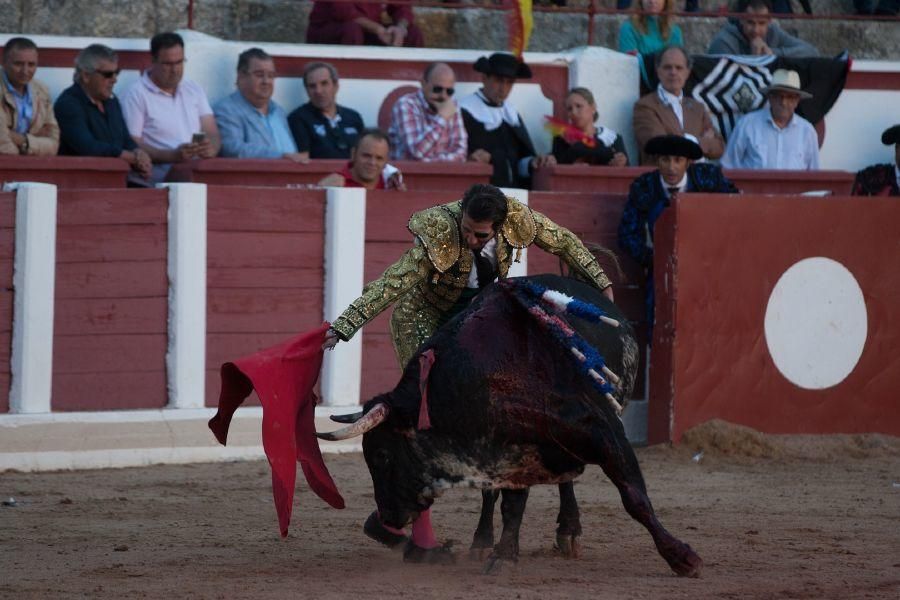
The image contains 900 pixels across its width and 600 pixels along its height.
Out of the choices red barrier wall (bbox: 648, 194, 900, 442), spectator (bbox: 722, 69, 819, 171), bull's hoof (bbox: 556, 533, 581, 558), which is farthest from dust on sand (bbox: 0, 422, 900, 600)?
spectator (bbox: 722, 69, 819, 171)

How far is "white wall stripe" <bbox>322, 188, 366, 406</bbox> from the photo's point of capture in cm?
688

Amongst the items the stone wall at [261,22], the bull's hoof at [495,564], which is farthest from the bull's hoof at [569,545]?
the stone wall at [261,22]

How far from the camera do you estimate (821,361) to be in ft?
23.5

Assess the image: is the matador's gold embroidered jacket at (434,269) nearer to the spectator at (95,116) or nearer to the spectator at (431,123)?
the spectator at (95,116)

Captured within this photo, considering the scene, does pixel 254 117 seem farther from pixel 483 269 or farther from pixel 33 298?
pixel 483 269

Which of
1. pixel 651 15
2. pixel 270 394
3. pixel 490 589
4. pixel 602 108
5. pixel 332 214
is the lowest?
pixel 490 589

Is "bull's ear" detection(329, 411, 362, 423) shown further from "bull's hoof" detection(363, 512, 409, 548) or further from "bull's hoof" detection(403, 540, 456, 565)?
"bull's hoof" detection(403, 540, 456, 565)

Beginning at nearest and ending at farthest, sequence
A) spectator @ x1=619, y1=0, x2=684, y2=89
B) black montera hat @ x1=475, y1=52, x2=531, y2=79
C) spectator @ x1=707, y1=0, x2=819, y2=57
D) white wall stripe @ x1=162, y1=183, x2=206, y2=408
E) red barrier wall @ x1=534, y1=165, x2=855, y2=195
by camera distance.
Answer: white wall stripe @ x1=162, y1=183, x2=206, y2=408 → red barrier wall @ x1=534, y1=165, x2=855, y2=195 → black montera hat @ x1=475, y1=52, x2=531, y2=79 → spectator @ x1=619, y1=0, x2=684, y2=89 → spectator @ x1=707, y1=0, x2=819, y2=57

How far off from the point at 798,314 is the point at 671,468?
1164 mm

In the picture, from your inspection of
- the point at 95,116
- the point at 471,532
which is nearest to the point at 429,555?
the point at 471,532

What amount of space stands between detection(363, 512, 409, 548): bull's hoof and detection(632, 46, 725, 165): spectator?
4038 millimetres

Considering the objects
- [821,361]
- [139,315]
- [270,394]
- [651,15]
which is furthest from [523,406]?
[651,15]

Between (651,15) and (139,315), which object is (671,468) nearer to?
(139,315)

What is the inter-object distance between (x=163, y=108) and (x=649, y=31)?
3.18 m
